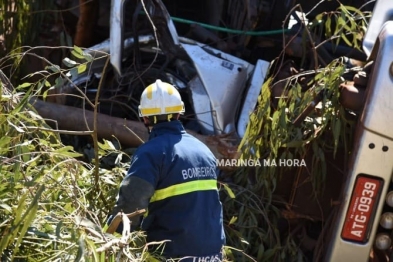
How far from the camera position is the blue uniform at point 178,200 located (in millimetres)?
4078

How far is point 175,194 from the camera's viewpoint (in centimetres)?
410

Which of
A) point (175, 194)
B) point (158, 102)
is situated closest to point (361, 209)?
point (175, 194)

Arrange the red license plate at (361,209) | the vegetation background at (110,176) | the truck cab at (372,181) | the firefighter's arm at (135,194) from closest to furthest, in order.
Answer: the vegetation background at (110,176) < the firefighter's arm at (135,194) < the truck cab at (372,181) < the red license plate at (361,209)

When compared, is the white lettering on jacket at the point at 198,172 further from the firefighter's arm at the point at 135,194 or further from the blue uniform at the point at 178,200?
the firefighter's arm at the point at 135,194

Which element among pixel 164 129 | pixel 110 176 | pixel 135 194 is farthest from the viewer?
pixel 110 176

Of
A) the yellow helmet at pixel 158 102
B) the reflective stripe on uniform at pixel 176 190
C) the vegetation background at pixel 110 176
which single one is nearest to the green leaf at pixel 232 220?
the vegetation background at pixel 110 176

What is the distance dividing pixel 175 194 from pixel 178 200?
0.03m

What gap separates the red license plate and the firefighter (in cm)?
67

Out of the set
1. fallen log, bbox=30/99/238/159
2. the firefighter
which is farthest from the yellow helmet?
fallen log, bbox=30/99/238/159

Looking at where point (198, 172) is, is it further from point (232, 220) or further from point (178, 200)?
point (232, 220)

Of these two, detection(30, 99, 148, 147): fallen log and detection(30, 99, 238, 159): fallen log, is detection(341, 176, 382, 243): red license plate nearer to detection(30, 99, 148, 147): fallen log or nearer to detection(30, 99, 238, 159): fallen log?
detection(30, 99, 238, 159): fallen log

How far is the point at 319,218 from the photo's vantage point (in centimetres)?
484

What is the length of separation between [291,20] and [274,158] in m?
2.08

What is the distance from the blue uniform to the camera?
4.08m
